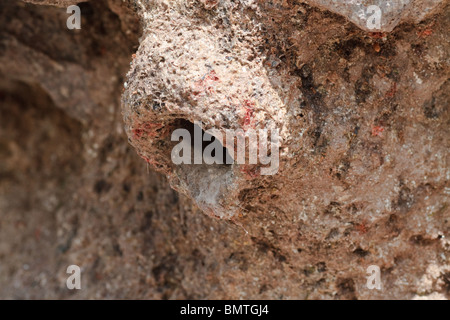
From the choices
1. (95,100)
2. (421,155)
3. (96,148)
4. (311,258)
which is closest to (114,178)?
(96,148)

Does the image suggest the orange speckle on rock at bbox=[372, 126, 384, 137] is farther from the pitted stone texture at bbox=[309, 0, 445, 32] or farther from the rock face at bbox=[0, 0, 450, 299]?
the pitted stone texture at bbox=[309, 0, 445, 32]

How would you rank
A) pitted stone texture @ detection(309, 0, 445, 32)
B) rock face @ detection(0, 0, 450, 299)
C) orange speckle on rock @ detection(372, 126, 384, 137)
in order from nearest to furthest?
pitted stone texture @ detection(309, 0, 445, 32) < rock face @ detection(0, 0, 450, 299) < orange speckle on rock @ detection(372, 126, 384, 137)

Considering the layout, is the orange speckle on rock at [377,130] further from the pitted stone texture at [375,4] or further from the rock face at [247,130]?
the pitted stone texture at [375,4]

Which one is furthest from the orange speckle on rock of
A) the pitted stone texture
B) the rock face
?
the pitted stone texture

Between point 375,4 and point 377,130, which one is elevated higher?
point 375,4

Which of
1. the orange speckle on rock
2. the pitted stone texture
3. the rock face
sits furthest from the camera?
the orange speckle on rock

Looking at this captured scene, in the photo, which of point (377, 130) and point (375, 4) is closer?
point (375, 4)

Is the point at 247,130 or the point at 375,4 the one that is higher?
the point at 375,4

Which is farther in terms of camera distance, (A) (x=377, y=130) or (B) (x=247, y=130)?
(A) (x=377, y=130)

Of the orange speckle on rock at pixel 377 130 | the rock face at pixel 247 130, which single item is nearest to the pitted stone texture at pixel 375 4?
the rock face at pixel 247 130
